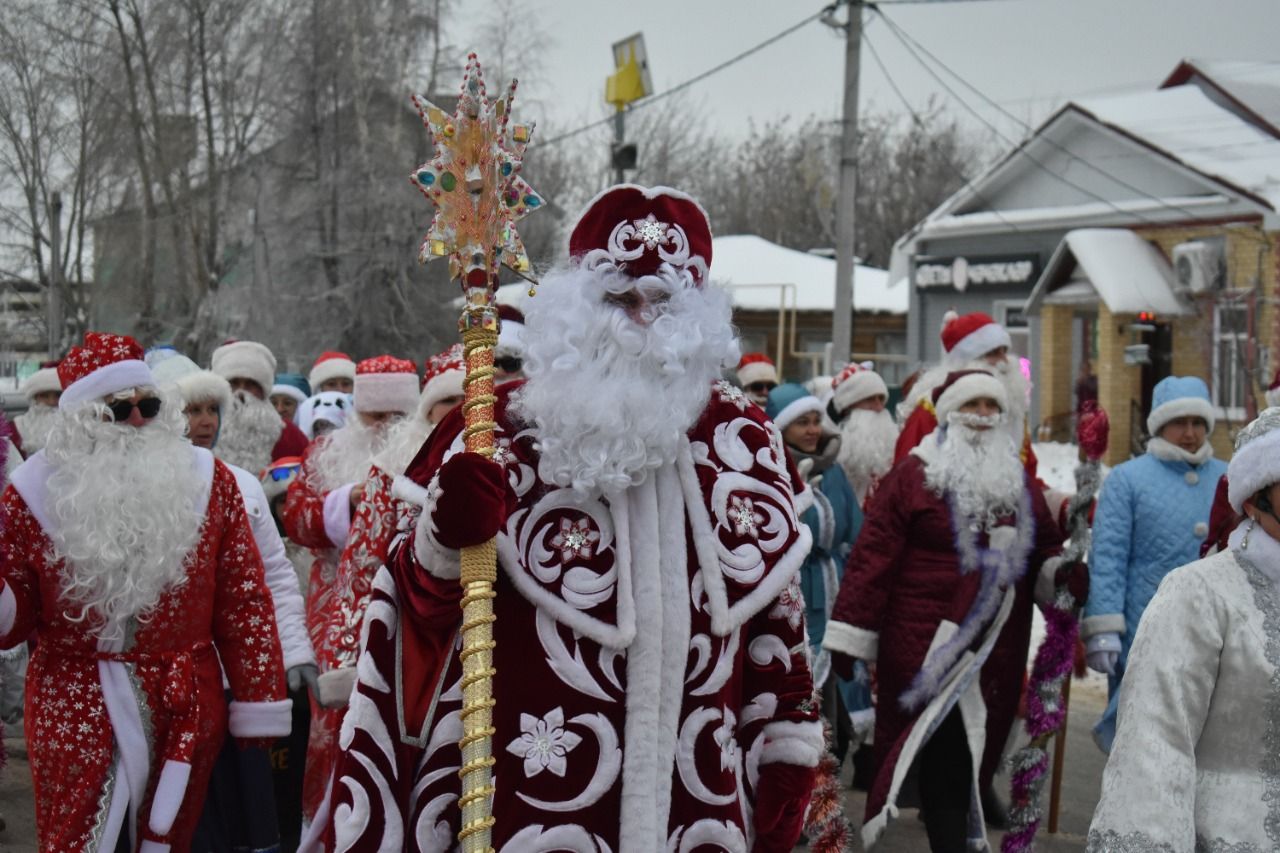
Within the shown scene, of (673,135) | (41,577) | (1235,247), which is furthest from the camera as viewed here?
(673,135)

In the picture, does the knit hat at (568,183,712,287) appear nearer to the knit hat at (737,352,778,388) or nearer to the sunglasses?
the sunglasses

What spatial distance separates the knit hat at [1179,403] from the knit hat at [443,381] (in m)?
3.10

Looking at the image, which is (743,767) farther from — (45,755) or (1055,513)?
(1055,513)

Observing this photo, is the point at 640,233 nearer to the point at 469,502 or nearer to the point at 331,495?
the point at 469,502

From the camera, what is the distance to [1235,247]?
23.2 metres

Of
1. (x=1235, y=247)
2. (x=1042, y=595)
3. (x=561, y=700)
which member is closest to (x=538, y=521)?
(x=561, y=700)

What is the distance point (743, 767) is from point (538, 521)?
2.43ft

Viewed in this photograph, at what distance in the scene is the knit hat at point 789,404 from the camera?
7.73 m

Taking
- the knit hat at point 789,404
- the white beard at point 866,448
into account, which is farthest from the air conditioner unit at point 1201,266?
the knit hat at point 789,404

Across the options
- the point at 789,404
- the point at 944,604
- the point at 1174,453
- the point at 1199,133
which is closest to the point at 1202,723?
the point at 944,604

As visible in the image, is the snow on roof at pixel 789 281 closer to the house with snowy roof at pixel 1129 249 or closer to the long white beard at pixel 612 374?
the house with snowy roof at pixel 1129 249

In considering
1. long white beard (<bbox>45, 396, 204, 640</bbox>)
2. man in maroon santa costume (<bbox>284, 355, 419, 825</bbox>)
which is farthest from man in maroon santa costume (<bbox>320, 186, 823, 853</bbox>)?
man in maroon santa costume (<bbox>284, 355, 419, 825</bbox>)

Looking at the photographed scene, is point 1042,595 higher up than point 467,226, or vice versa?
point 467,226

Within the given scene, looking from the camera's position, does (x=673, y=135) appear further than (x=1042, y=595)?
Yes
